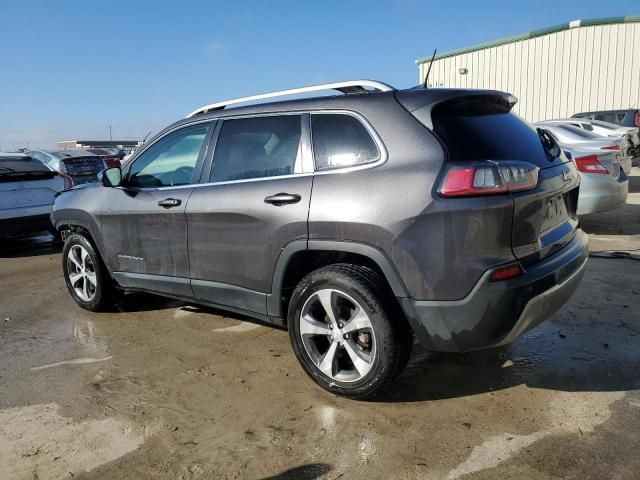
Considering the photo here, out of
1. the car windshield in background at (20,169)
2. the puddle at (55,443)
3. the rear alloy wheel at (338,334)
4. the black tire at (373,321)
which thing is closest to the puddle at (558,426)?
the black tire at (373,321)

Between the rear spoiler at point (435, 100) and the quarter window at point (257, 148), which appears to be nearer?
the rear spoiler at point (435, 100)

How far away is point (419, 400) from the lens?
3.15 meters

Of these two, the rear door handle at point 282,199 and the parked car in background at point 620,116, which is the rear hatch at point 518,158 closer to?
the rear door handle at point 282,199

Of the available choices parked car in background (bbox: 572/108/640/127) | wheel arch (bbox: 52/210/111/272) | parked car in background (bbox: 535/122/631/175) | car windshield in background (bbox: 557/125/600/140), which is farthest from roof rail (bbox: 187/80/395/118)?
parked car in background (bbox: 572/108/640/127)

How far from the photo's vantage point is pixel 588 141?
8.16 metres

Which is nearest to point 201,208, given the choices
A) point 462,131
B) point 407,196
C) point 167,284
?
point 167,284

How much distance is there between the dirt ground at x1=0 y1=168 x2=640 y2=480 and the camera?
2570 millimetres

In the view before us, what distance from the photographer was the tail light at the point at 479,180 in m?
2.65

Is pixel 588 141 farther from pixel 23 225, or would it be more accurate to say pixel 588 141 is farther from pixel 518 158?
pixel 23 225

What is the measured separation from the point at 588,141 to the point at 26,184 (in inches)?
341

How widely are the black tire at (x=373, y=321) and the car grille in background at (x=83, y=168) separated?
10.2m

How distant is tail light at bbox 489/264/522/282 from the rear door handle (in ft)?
3.94

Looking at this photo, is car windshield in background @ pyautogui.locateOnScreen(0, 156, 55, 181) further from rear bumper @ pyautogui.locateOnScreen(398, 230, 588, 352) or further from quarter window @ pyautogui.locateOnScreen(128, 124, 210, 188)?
rear bumper @ pyautogui.locateOnScreen(398, 230, 588, 352)

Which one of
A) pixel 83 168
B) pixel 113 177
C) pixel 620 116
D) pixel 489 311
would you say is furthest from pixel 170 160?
pixel 620 116
